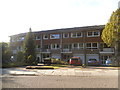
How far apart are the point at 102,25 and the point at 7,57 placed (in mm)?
21591

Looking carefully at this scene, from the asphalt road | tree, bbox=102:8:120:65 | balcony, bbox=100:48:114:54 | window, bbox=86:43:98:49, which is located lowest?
the asphalt road

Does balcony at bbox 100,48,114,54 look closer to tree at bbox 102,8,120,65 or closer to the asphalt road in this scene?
tree at bbox 102,8,120,65

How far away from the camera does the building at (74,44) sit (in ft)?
113

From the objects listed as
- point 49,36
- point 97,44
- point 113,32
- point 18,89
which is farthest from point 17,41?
point 18,89

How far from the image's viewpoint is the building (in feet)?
113

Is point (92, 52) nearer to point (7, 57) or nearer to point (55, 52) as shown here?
point (55, 52)

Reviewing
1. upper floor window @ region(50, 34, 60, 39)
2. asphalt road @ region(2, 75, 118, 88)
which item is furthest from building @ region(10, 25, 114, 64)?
asphalt road @ region(2, 75, 118, 88)

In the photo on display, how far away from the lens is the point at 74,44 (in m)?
37.6

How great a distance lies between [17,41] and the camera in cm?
4750

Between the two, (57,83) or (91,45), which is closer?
(57,83)

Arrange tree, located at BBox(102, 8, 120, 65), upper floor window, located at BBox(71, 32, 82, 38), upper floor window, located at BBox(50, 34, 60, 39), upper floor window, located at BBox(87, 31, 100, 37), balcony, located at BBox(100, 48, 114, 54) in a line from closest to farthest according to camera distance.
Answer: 1. tree, located at BBox(102, 8, 120, 65)
2. balcony, located at BBox(100, 48, 114, 54)
3. upper floor window, located at BBox(87, 31, 100, 37)
4. upper floor window, located at BBox(71, 32, 82, 38)
5. upper floor window, located at BBox(50, 34, 60, 39)

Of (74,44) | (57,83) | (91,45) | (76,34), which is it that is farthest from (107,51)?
(57,83)

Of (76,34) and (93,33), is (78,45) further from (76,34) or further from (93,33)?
(93,33)

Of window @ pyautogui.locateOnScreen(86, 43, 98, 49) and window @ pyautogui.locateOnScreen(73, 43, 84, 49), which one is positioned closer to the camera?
window @ pyautogui.locateOnScreen(86, 43, 98, 49)
